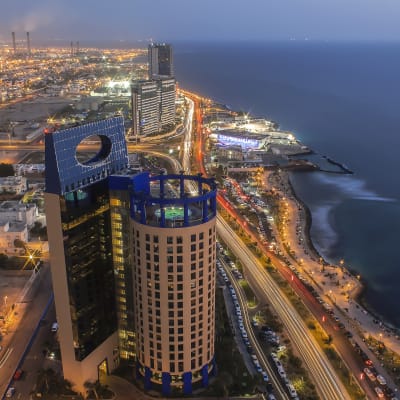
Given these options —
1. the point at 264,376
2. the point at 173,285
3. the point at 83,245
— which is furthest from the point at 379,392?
the point at 83,245

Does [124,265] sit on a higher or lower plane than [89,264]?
lower

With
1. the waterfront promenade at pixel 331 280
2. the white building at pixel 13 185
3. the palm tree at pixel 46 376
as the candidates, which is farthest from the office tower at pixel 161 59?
the palm tree at pixel 46 376

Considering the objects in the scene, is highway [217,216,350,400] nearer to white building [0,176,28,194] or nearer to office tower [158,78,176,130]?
white building [0,176,28,194]

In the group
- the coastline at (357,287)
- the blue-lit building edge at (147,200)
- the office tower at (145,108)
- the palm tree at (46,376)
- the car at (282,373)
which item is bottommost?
the coastline at (357,287)

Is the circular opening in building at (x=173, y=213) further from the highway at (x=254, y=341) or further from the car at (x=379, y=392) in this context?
the car at (x=379, y=392)

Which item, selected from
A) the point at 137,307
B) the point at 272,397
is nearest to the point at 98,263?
the point at 137,307

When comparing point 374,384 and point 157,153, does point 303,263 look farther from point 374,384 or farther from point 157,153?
point 157,153

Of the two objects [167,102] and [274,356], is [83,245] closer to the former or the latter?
[274,356]
